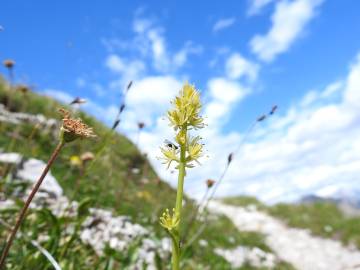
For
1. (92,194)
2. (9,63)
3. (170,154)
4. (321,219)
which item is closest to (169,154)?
(170,154)

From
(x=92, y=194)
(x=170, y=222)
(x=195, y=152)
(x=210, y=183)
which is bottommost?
(x=170, y=222)

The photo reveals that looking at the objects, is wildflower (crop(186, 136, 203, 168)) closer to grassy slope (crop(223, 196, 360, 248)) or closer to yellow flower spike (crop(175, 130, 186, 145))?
yellow flower spike (crop(175, 130, 186, 145))

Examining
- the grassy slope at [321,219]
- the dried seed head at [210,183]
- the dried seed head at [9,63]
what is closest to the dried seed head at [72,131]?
the dried seed head at [210,183]

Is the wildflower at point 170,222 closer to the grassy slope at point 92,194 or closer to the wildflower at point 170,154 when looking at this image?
the wildflower at point 170,154

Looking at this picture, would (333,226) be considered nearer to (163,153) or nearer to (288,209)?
(288,209)

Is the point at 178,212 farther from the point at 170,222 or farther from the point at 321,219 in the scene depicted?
the point at 321,219

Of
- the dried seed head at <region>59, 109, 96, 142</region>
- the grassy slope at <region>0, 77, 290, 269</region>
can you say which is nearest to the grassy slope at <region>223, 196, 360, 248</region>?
the grassy slope at <region>0, 77, 290, 269</region>

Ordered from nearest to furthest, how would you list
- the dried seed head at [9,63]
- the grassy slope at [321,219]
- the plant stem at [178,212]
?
the plant stem at [178,212] < the dried seed head at [9,63] < the grassy slope at [321,219]
